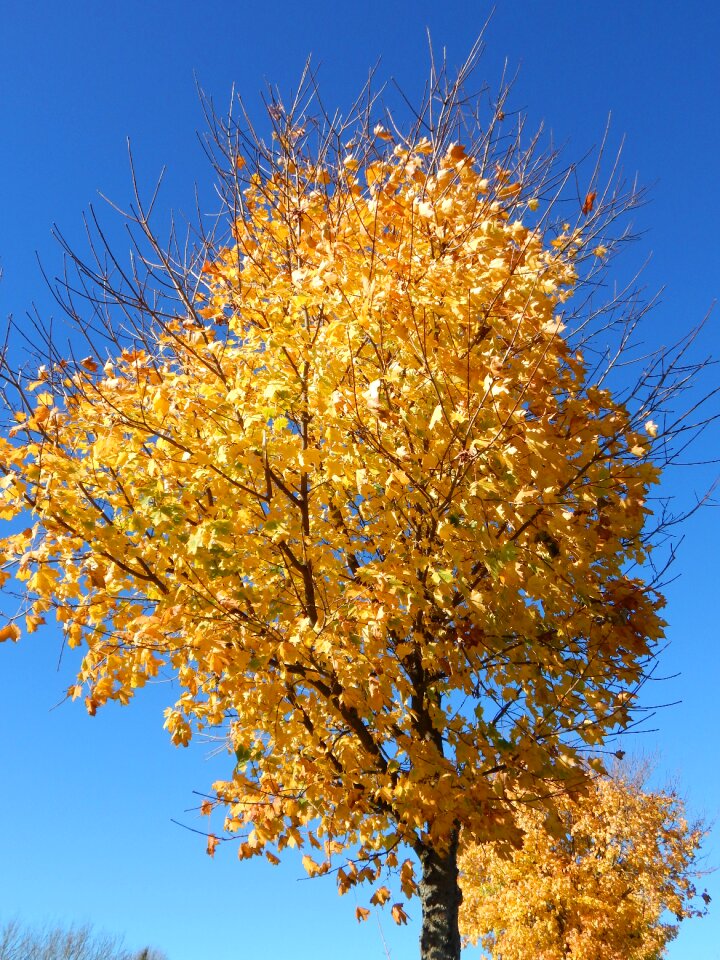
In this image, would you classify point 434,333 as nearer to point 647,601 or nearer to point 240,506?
point 240,506

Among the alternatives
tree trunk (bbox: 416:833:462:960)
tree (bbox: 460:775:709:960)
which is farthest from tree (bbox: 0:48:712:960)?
tree (bbox: 460:775:709:960)

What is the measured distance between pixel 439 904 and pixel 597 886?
43.6 feet

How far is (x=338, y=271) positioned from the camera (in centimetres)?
406

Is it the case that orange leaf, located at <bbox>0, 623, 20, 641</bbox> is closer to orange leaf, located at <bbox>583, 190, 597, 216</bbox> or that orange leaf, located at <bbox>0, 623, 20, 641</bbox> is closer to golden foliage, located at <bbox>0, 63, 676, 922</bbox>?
golden foliage, located at <bbox>0, 63, 676, 922</bbox>

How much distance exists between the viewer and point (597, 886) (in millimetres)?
15430

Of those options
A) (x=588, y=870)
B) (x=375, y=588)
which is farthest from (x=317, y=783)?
(x=588, y=870)

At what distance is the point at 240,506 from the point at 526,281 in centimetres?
220

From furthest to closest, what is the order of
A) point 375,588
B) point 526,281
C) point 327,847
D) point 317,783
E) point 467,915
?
point 467,915 → point 327,847 → point 317,783 → point 526,281 → point 375,588

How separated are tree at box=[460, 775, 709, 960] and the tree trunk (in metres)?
10.6

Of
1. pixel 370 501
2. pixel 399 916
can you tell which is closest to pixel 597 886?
pixel 399 916

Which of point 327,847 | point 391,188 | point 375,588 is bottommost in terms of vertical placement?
point 327,847

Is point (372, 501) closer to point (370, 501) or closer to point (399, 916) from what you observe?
point (370, 501)

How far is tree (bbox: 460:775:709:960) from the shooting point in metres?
14.7

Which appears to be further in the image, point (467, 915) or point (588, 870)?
point (467, 915)
